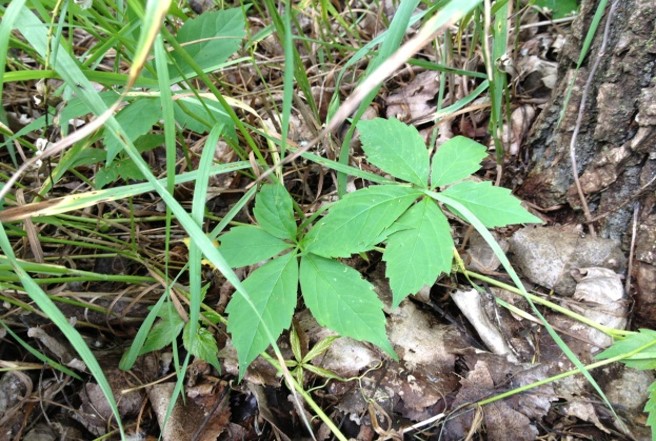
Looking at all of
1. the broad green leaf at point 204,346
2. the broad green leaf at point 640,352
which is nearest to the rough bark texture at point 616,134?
the broad green leaf at point 640,352

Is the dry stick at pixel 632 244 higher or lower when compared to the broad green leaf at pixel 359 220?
lower

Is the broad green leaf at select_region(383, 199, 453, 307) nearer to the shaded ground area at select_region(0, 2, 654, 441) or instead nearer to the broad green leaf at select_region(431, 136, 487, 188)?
the broad green leaf at select_region(431, 136, 487, 188)

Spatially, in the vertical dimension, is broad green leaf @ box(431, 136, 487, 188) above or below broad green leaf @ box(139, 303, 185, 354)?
above

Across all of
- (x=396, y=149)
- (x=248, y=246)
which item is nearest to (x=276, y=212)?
(x=248, y=246)

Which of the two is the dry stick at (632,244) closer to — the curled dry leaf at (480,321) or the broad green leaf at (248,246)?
the curled dry leaf at (480,321)

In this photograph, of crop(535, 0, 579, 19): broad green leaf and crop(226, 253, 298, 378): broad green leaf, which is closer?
crop(226, 253, 298, 378): broad green leaf

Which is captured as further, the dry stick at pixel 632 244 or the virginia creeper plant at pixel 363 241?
the dry stick at pixel 632 244

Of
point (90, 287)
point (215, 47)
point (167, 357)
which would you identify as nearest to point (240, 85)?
point (215, 47)

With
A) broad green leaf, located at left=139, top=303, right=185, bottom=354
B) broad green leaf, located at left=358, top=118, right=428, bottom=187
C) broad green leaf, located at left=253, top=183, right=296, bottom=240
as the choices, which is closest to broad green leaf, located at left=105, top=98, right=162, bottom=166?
broad green leaf, located at left=253, top=183, right=296, bottom=240
